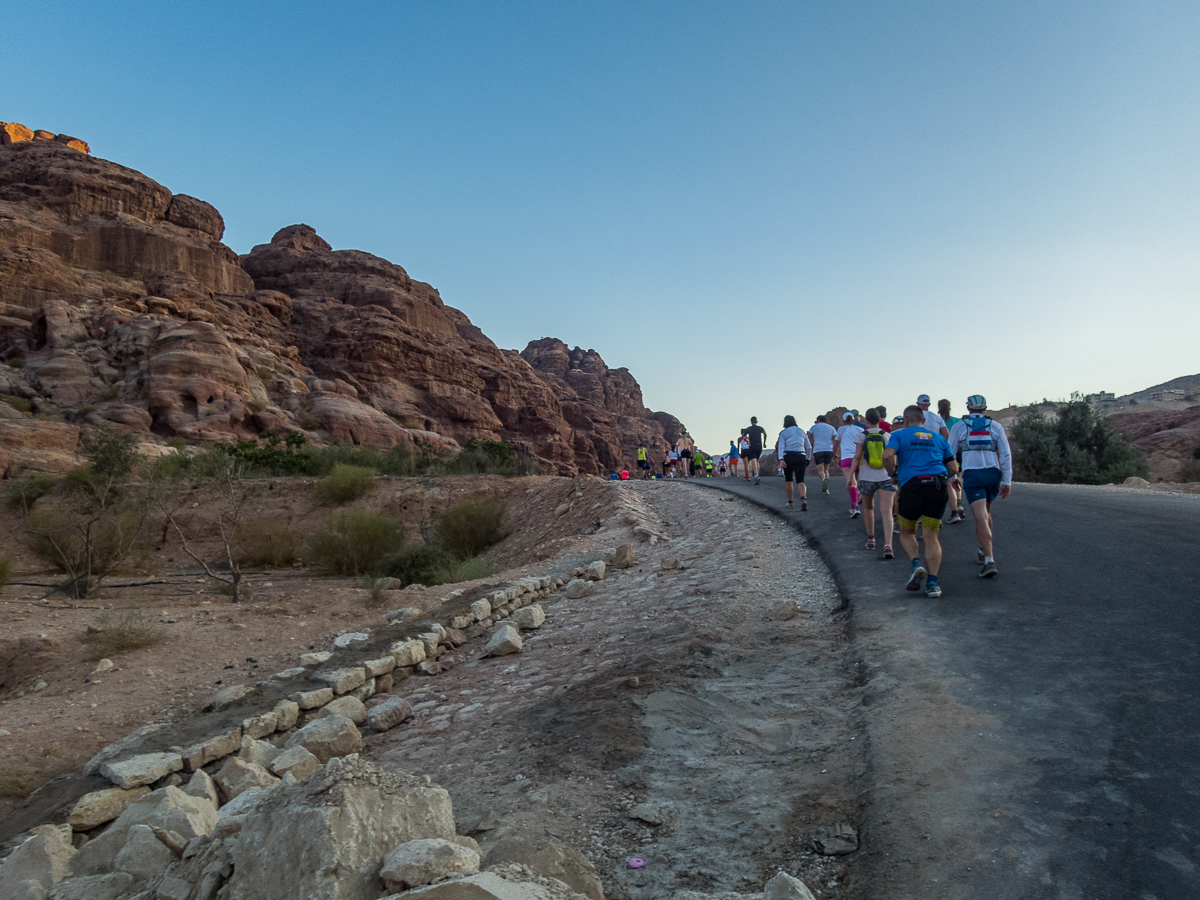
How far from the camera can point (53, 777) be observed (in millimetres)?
5129

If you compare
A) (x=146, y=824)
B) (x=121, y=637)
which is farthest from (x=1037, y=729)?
(x=121, y=637)

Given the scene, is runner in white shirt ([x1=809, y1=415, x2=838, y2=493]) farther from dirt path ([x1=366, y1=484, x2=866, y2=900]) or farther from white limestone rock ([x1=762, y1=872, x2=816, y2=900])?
white limestone rock ([x1=762, y1=872, x2=816, y2=900])

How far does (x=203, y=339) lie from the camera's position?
139 ft

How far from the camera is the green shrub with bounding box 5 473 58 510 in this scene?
816 inches

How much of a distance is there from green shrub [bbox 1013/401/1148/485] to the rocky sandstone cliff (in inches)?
1190

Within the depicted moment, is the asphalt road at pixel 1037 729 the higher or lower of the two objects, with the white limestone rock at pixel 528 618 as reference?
higher

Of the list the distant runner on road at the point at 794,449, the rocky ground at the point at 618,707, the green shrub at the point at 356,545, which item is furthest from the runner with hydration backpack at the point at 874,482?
the green shrub at the point at 356,545

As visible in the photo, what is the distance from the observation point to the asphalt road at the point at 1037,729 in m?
2.57

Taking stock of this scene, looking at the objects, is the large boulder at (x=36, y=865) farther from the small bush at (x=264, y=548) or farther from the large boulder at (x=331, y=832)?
the small bush at (x=264, y=548)

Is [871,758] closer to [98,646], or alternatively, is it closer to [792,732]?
[792,732]

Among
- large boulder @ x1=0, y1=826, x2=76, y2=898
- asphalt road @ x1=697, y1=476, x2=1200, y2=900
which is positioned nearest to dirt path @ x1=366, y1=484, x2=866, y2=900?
asphalt road @ x1=697, y1=476, x2=1200, y2=900

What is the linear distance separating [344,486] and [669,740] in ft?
67.8

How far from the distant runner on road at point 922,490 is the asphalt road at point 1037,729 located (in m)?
0.34

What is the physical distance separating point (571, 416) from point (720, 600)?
288 ft
